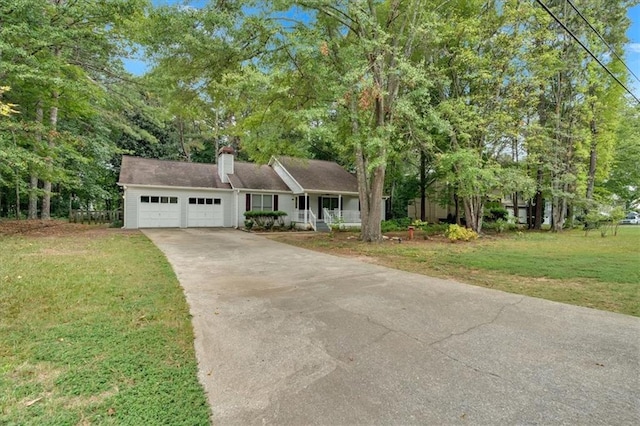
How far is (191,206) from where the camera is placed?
19.1 m

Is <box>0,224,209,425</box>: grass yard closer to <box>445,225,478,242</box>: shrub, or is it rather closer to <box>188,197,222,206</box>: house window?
<box>445,225,478,242</box>: shrub

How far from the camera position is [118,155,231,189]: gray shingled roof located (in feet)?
58.9

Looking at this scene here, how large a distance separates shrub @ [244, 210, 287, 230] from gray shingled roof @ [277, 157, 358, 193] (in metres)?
2.48

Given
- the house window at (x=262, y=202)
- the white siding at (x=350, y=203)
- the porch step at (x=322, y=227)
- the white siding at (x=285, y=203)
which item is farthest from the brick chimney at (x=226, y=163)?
the white siding at (x=350, y=203)

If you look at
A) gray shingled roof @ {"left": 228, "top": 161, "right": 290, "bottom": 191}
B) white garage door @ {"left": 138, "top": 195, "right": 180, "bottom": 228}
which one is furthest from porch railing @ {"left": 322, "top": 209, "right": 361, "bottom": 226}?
white garage door @ {"left": 138, "top": 195, "right": 180, "bottom": 228}

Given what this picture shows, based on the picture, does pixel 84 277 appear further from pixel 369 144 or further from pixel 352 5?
pixel 352 5

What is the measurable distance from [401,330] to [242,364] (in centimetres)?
186

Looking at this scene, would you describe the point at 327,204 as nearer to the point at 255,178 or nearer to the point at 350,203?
the point at 350,203

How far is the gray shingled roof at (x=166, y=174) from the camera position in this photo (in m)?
17.9

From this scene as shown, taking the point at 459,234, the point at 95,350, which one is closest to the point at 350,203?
the point at 459,234

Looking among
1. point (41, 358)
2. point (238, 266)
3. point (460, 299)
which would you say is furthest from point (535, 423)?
point (238, 266)

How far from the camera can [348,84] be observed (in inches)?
416

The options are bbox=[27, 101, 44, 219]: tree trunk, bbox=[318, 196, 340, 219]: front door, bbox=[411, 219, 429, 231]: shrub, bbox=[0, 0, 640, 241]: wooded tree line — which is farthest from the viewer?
bbox=[318, 196, 340, 219]: front door

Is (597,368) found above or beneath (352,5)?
beneath
